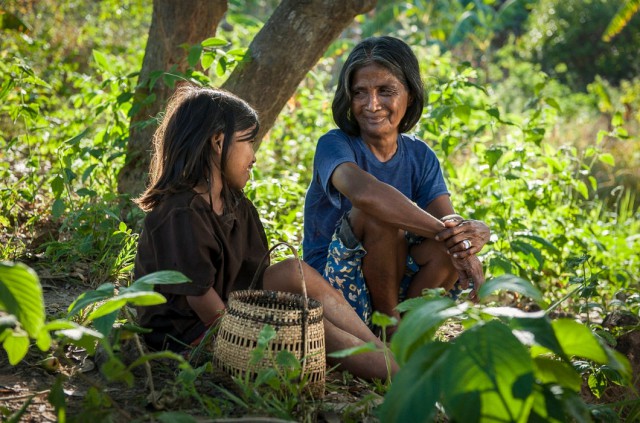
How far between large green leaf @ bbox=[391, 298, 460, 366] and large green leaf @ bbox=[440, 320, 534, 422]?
0.21 ft

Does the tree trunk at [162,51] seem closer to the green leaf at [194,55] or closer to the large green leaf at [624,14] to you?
the green leaf at [194,55]

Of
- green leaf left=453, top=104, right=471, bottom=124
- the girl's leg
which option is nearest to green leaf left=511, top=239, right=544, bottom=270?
green leaf left=453, top=104, right=471, bottom=124

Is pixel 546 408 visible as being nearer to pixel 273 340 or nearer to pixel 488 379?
pixel 488 379

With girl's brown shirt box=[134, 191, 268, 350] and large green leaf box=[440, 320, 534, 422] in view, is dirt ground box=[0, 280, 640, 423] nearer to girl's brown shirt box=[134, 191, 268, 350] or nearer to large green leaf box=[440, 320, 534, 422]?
girl's brown shirt box=[134, 191, 268, 350]

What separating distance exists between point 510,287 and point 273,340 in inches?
29.3

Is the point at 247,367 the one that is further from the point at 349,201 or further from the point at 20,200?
the point at 20,200

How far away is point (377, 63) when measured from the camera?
9.96 ft

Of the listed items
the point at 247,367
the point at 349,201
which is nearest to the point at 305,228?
the point at 349,201

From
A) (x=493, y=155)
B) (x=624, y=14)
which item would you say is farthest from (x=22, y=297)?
(x=624, y=14)

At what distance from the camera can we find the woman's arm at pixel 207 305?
7.71 feet

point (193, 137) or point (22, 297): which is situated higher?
point (193, 137)

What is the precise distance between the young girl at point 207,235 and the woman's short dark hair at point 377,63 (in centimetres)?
56

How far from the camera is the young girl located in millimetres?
2365

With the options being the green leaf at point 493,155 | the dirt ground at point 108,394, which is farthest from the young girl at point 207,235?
the green leaf at point 493,155
